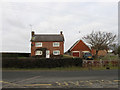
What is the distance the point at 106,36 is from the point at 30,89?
27380 millimetres

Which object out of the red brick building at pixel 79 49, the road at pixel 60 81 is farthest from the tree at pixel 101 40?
the road at pixel 60 81

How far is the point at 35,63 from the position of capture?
1580 centimetres

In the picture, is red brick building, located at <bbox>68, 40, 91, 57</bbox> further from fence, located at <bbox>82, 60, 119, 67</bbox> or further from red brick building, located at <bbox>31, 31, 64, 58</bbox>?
fence, located at <bbox>82, 60, 119, 67</bbox>

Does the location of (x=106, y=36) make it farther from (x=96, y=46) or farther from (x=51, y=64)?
(x=51, y=64)

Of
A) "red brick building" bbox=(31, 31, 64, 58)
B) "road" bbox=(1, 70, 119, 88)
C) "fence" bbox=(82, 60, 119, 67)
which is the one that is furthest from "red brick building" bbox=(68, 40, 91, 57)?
"road" bbox=(1, 70, 119, 88)

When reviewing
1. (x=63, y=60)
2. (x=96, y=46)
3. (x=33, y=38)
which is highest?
(x=33, y=38)

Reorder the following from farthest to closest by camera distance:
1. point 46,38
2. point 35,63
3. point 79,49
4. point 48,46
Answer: point 79,49
point 46,38
point 48,46
point 35,63

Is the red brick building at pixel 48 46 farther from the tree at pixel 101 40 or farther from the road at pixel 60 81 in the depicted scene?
the road at pixel 60 81

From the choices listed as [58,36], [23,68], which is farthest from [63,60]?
[58,36]

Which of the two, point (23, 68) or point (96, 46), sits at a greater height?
point (96, 46)

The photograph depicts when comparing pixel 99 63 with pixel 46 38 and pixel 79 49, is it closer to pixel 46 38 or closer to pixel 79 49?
pixel 46 38

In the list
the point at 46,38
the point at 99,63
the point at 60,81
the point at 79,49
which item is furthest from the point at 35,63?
the point at 79,49

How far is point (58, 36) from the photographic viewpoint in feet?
107

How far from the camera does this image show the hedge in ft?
51.3
